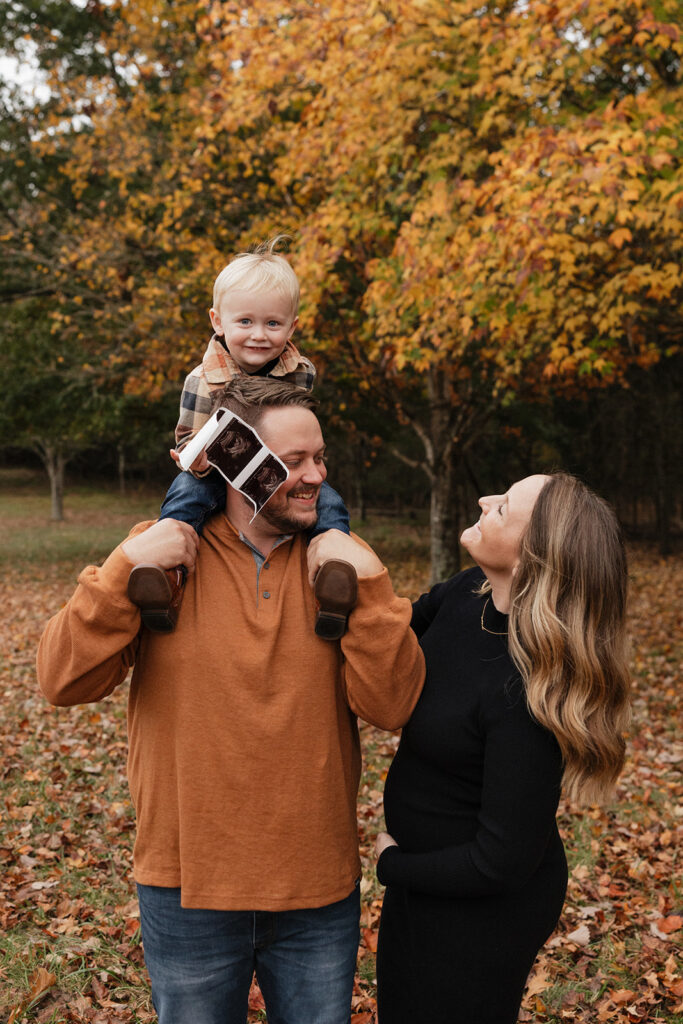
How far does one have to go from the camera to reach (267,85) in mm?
8336

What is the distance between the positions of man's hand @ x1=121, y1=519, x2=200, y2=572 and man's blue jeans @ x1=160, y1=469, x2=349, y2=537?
0.60ft

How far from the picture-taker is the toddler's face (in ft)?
9.46

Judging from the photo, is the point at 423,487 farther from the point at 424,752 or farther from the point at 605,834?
the point at 424,752

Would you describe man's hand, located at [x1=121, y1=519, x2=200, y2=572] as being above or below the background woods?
below

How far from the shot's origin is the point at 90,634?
1777 mm

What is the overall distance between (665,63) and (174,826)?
30.5ft

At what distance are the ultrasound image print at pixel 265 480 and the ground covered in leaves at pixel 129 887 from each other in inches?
51.0

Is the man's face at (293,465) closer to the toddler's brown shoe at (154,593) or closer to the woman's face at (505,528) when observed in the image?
the toddler's brown shoe at (154,593)

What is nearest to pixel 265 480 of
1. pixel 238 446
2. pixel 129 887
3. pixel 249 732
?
pixel 238 446

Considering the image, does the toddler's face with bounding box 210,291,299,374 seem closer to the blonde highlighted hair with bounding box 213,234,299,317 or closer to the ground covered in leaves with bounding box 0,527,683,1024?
the blonde highlighted hair with bounding box 213,234,299,317

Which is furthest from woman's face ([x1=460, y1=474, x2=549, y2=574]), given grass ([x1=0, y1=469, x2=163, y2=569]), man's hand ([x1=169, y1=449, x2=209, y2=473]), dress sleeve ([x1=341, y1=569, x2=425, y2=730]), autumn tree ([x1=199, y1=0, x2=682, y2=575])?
grass ([x1=0, y1=469, x2=163, y2=569])

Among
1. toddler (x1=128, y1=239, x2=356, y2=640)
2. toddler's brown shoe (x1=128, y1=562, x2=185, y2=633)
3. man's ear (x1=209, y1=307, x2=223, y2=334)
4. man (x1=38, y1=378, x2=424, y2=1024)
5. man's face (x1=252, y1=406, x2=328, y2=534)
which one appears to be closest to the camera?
toddler's brown shoe (x1=128, y1=562, x2=185, y2=633)

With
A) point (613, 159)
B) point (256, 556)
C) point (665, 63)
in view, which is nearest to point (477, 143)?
point (665, 63)

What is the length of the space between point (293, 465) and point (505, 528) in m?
0.54
